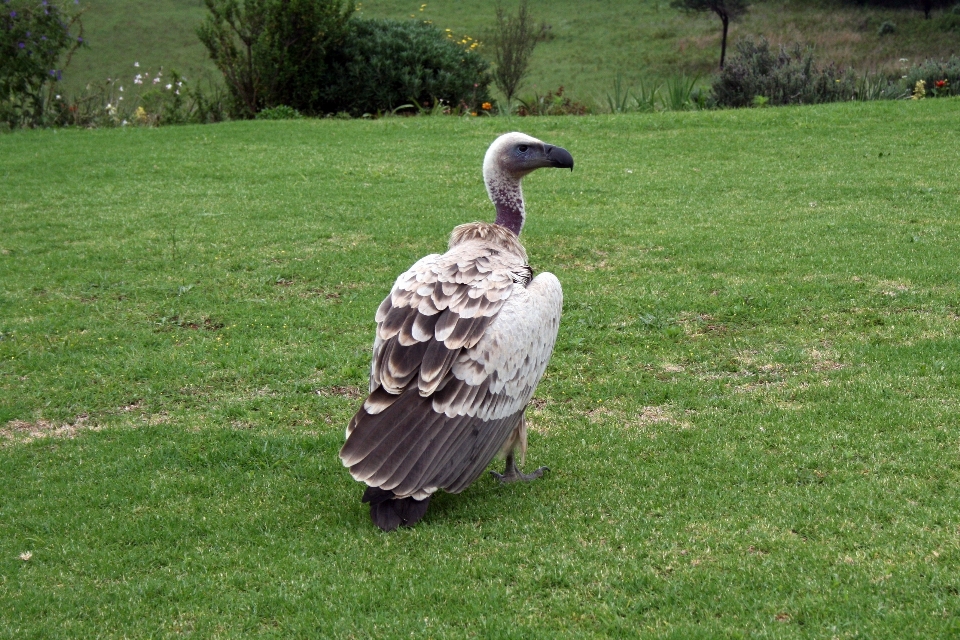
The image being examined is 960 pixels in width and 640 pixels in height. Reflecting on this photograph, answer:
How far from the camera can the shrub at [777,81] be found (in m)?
20.7

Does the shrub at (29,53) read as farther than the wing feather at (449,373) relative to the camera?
Yes

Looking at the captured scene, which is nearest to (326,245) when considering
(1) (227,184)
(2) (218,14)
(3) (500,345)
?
(1) (227,184)

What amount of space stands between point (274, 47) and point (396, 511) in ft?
57.0

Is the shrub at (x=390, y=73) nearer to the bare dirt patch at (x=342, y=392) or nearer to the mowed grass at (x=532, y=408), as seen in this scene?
the mowed grass at (x=532, y=408)

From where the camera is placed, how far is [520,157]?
7.04 metres

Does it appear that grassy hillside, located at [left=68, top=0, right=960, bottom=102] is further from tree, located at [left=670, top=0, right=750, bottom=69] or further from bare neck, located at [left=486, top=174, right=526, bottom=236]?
bare neck, located at [left=486, top=174, right=526, bottom=236]

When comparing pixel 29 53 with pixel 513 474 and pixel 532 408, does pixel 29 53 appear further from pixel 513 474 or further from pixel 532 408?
pixel 513 474

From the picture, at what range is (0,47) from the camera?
763 inches

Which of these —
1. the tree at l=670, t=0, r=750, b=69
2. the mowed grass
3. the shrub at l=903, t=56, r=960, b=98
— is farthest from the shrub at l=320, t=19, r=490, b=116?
the tree at l=670, t=0, r=750, b=69

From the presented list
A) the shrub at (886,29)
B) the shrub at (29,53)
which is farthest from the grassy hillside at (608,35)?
the shrub at (29,53)

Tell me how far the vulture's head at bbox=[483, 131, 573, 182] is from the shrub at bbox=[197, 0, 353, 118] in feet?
49.6

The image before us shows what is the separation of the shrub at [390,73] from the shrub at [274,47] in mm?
356

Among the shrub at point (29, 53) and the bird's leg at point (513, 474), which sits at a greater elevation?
the shrub at point (29, 53)

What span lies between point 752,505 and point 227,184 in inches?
437
